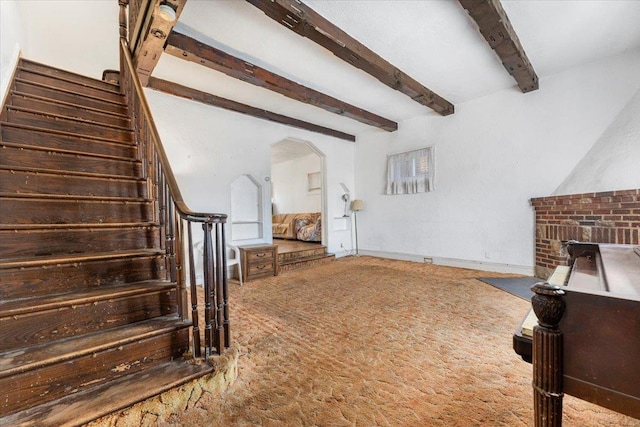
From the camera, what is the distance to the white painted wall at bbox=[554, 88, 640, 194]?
280cm

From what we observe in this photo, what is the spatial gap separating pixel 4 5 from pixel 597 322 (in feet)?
13.4

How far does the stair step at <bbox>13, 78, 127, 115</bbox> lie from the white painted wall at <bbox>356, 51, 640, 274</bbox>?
4.62 metres

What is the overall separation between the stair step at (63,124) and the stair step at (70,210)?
2.90 ft

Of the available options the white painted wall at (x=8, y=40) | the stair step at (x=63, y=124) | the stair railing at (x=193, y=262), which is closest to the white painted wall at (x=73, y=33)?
the white painted wall at (x=8, y=40)

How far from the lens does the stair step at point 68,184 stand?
1756 millimetres

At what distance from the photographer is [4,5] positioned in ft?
7.04

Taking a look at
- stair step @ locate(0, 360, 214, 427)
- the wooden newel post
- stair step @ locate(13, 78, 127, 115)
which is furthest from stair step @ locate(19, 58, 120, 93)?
the wooden newel post

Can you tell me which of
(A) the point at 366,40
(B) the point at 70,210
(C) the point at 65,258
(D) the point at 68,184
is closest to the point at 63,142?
(D) the point at 68,184

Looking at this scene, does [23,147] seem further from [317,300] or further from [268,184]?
[268,184]

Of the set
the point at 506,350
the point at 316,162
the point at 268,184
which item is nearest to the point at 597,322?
the point at 506,350

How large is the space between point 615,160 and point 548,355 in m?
3.63

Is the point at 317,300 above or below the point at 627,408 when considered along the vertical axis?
below

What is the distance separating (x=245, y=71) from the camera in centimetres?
308

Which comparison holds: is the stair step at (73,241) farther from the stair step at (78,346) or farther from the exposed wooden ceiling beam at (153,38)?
the exposed wooden ceiling beam at (153,38)
